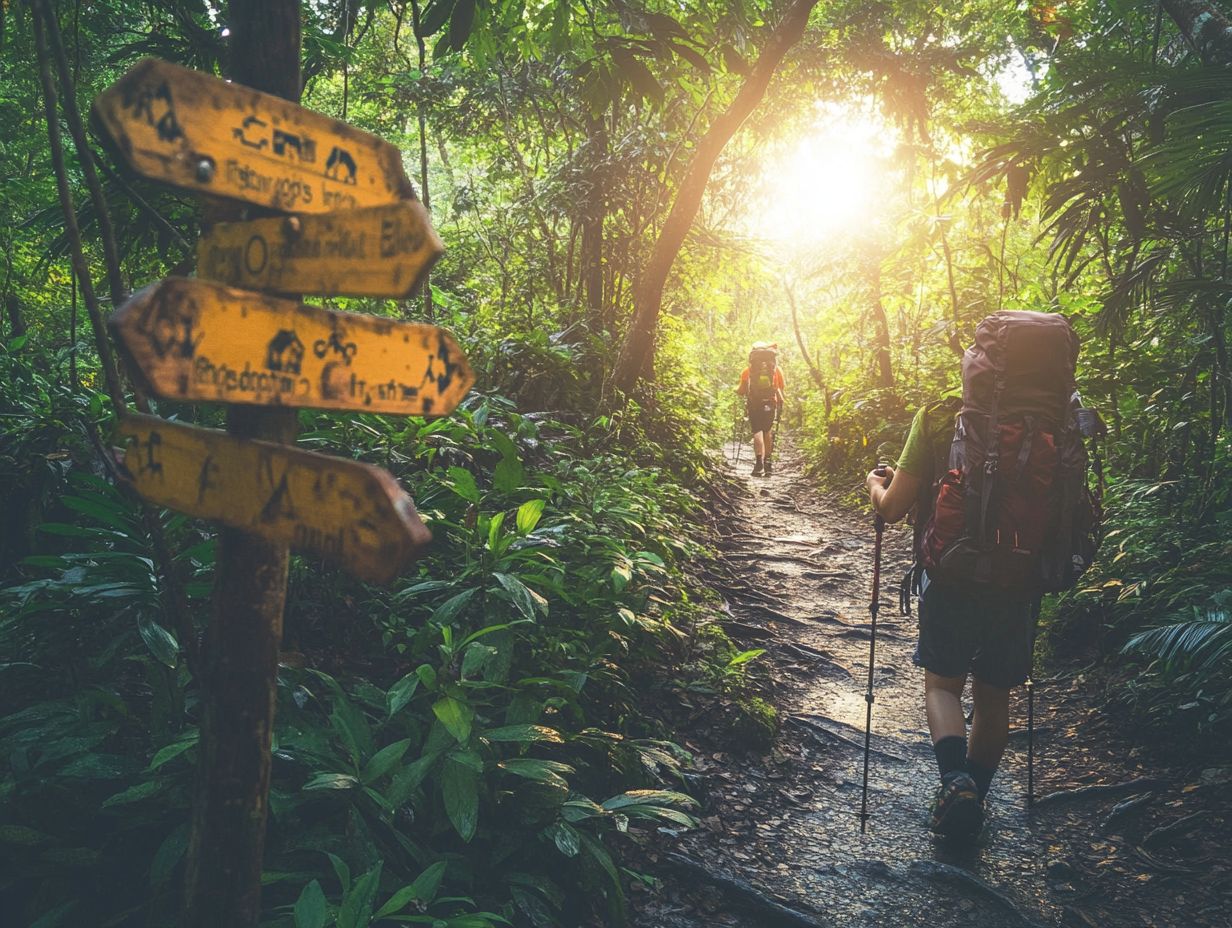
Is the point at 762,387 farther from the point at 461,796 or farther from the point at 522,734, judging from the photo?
the point at 461,796

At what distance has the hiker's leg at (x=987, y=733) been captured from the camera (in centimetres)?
357

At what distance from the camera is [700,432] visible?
38.5 feet

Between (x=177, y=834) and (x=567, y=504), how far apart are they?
3583 mm

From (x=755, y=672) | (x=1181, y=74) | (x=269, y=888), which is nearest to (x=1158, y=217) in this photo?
(x=1181, y=74)

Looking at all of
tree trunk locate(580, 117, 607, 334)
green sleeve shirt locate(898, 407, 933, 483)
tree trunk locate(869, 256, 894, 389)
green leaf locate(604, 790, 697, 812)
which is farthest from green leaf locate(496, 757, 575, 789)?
tree trunk locate(869, 256, 894, 389)

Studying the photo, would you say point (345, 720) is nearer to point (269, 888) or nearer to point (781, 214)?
point (269, 888)

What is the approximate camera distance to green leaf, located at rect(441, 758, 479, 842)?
2.49 meters

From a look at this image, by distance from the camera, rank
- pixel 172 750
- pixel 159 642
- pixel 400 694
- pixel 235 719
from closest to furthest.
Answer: pixel 235 719, pixel 172 750, pixel 159 642, pixel 400 694

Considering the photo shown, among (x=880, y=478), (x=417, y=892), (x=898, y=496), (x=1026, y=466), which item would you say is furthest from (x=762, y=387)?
(x=417, y=892)

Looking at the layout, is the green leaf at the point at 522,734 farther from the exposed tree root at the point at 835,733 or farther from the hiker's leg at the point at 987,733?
the exposed tree root at the point at 835,733

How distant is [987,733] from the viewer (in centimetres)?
357

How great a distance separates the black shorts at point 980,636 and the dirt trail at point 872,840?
0.81 metres

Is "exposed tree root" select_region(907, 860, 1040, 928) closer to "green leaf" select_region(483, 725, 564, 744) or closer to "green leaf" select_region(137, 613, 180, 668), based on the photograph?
"green leaf" select_region(483, 725, 564, 744)

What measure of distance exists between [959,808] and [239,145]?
374 centimetres
